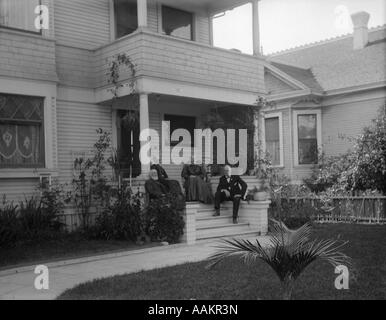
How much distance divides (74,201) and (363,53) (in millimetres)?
14247

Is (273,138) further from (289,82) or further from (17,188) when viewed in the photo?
(17,188)

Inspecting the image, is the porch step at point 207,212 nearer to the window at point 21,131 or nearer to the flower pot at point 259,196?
the flower pot at point 259,196

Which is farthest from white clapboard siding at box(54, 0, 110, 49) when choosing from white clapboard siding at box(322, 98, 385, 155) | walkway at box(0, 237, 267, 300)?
white clapboard siding at box(322, 98, 385, 155)

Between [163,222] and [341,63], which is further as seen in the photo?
[341,63]

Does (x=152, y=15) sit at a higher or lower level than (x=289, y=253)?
higher

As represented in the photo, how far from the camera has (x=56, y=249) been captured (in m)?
10.8

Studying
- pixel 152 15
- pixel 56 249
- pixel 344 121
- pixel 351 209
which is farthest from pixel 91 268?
pixel 344 121

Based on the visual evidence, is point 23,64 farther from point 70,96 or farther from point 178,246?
point 178,246

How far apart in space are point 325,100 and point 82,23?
1108cm

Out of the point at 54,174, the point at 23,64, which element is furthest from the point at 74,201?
the point at 23,64

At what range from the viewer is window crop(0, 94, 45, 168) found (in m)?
12.3

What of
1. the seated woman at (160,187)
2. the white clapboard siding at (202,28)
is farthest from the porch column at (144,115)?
the white clapboard siding at (202,28)

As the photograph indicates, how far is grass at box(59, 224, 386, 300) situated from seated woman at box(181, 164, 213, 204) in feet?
16.7

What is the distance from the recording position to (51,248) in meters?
10.9
